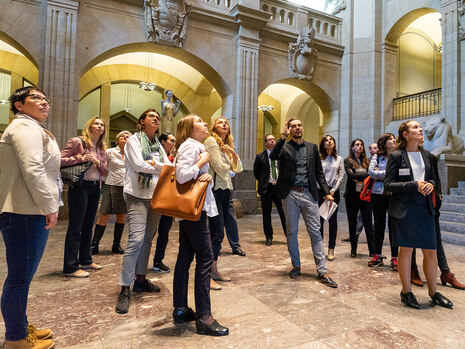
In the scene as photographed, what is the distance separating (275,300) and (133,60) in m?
13.3

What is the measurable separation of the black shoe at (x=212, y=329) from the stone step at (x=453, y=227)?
5.97 m

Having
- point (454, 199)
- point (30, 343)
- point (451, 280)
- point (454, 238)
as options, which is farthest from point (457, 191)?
point (30, 343)

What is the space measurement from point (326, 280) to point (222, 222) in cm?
127

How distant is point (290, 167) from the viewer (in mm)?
3816

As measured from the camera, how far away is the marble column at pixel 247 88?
33.8ft

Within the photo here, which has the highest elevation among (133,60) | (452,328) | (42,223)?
(133,60)

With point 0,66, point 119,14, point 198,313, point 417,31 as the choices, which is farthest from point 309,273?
point 417,31

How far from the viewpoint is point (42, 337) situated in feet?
7.06

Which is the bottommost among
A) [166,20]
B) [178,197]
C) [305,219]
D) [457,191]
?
[305,219]

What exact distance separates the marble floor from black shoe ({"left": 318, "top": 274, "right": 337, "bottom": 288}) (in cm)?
6

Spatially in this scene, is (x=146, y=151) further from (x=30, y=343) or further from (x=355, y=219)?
(x=355, y=219)

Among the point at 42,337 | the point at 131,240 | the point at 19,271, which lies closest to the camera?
the point at 19,271

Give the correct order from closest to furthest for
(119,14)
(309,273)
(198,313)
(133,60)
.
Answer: (198,313)
(309,273)
(119,14)
(133,60)

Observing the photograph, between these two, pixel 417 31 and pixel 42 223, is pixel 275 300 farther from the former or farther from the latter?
pixel 417 31
